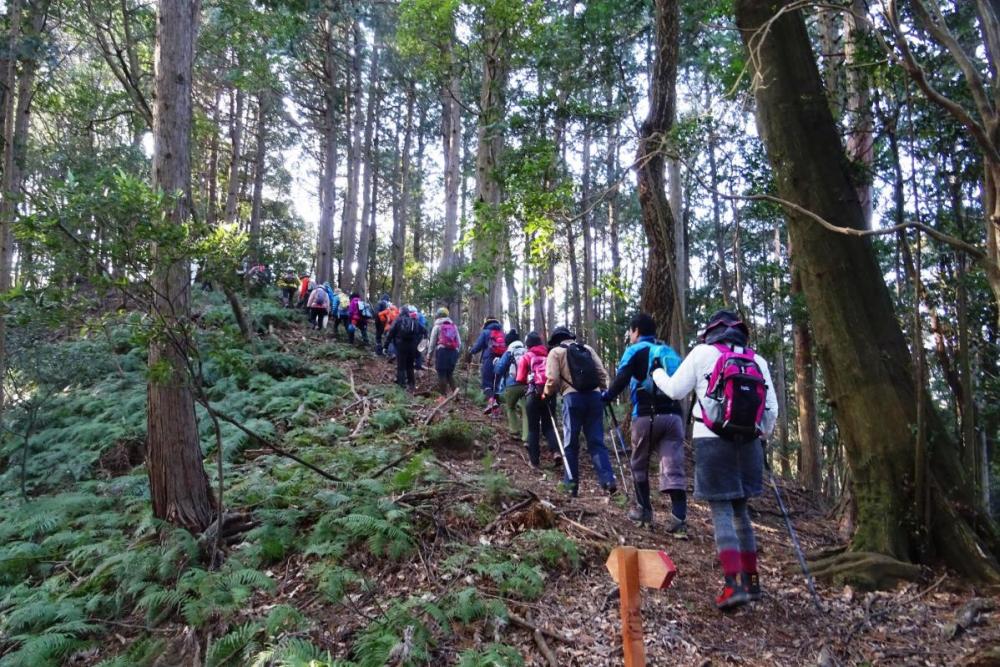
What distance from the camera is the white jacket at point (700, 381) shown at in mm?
4535

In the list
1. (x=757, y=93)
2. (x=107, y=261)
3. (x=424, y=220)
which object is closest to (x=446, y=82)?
(x=757, y=93)

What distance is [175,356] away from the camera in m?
5.27

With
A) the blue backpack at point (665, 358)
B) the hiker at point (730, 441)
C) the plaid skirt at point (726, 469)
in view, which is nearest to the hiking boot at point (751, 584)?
the hiker at point (730, 441)

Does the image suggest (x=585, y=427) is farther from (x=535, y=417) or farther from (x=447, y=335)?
(x=447, y=335)

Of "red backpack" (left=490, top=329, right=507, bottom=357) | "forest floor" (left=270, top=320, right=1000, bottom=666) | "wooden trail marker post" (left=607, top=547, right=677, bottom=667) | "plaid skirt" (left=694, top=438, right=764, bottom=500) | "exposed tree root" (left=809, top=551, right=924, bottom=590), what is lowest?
"forest floor" (left=270, top=320, right=1000, bottom=666)

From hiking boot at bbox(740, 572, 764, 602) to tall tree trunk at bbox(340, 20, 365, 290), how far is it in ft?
61.7

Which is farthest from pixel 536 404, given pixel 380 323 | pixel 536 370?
pixel 380 323

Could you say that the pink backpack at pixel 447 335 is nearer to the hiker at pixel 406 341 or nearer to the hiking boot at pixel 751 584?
the hiker at pixel 406 341

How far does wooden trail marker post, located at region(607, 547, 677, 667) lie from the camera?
9.47 feet

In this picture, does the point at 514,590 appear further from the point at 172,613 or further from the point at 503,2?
the point at 503,2

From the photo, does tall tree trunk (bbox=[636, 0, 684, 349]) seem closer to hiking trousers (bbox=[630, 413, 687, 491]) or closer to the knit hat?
the knit hat

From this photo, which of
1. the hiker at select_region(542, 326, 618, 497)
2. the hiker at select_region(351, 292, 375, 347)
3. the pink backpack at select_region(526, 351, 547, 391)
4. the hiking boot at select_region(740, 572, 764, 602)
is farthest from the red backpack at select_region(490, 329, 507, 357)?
the hiking boot at select_region(740, 572, 764, 602)

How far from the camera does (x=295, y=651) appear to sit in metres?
3.66

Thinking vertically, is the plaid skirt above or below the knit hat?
below
